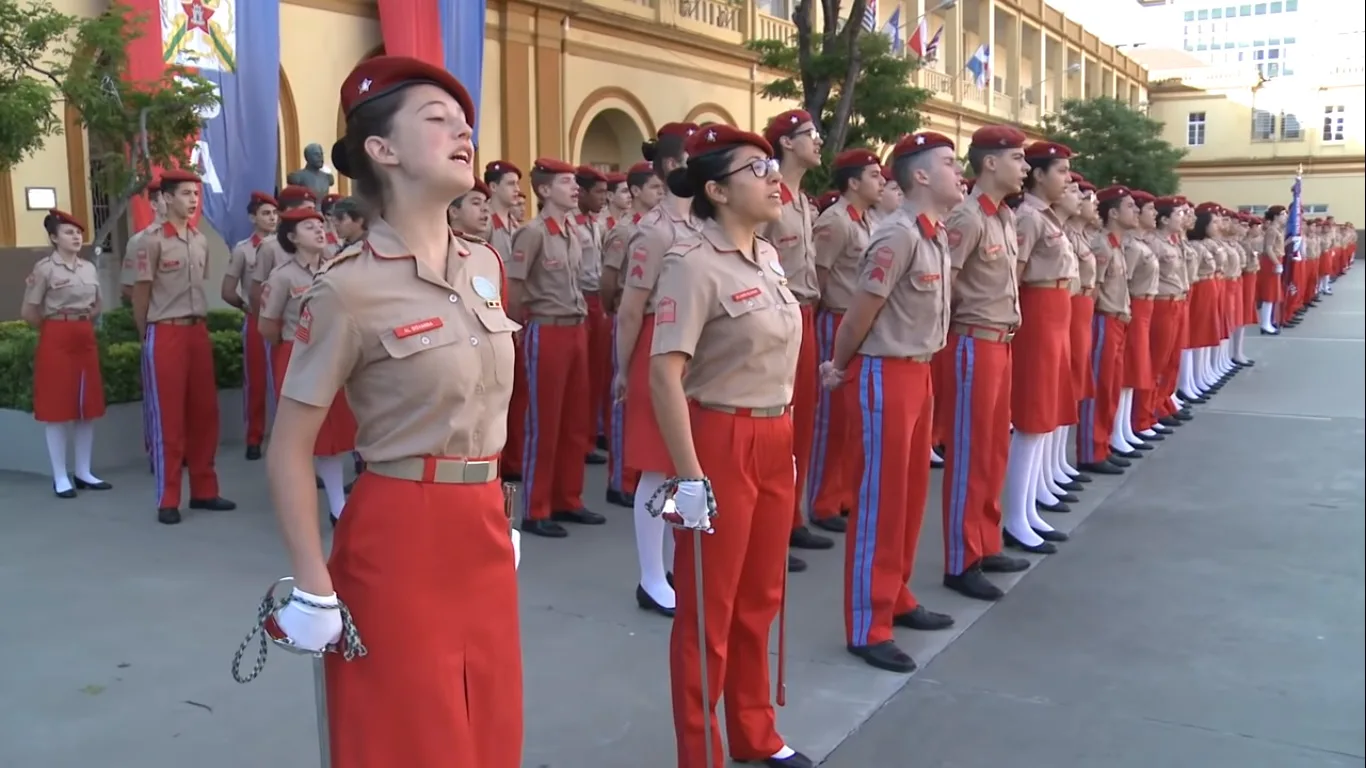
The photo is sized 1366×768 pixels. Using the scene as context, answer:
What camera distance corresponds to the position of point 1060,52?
3953 cm

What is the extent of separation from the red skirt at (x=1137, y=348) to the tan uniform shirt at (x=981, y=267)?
3.86 metres

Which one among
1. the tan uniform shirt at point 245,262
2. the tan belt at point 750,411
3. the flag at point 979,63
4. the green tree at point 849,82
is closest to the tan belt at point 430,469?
the tan belt at point 750,411

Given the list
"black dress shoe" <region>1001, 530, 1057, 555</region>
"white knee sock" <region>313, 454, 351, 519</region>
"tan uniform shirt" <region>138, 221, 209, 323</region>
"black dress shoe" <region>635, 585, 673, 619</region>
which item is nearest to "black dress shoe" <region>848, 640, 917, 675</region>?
"black dress shoe" <region>635, 585, 673, 619</region>

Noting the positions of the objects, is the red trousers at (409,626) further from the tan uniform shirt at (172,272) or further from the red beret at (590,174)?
the red beret at (590,174)

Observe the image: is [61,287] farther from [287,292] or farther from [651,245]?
[651,245]

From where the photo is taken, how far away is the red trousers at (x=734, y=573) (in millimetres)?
3172

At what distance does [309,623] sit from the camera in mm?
2008

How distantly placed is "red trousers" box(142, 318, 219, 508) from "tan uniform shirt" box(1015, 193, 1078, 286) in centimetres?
466

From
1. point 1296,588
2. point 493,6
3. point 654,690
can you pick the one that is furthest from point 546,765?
point 493,6

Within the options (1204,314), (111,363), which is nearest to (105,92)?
(111,363)

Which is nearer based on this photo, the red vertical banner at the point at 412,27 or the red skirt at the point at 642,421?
the red skirt at the point at 642,421

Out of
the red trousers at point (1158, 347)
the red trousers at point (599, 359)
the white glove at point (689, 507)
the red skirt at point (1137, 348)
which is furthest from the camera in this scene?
the red trousers at point (1158, 347)

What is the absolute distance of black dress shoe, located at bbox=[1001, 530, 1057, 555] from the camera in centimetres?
577

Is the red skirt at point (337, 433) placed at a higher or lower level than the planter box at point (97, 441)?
higher
